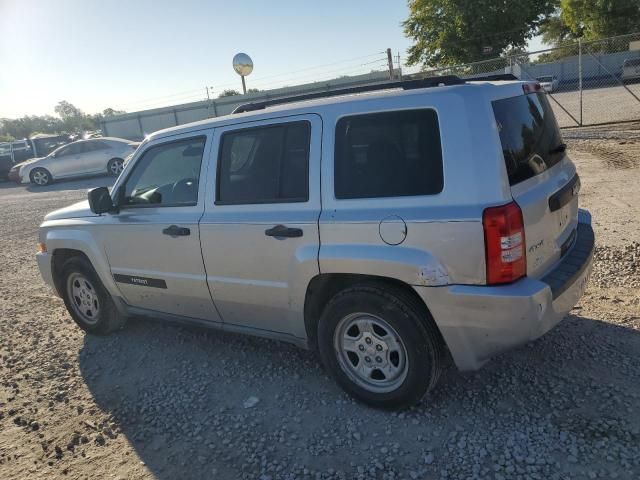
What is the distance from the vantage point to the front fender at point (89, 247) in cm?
441

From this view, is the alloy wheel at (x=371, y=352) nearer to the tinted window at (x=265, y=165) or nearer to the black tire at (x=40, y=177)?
the tinted window at (x=265, y=165)

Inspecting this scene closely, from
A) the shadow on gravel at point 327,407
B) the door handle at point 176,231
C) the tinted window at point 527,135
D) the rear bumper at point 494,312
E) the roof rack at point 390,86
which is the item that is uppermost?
the roof rack at point 390,86

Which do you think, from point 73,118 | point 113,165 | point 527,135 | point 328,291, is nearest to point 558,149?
point 527,135

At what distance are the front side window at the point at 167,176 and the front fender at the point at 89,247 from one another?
530 mm

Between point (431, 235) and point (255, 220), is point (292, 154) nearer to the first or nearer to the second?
point (255, 220)

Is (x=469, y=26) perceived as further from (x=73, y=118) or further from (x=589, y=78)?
(x=73, y=118)

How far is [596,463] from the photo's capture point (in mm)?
2557

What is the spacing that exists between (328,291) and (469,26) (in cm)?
4008

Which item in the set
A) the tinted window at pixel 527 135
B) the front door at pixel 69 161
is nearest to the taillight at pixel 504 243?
the tinted window at pixel 527 135

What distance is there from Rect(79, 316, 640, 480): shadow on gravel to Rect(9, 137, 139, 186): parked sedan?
16.1m

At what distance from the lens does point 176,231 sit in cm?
376

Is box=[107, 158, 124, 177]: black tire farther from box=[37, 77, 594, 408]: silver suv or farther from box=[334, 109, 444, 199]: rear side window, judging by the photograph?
box=[334, 109, 444, 199]: rear side window

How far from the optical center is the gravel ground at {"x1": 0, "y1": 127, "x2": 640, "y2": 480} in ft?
9.02

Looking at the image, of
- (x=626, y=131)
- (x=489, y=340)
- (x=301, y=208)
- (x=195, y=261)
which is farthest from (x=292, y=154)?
(x=626, y=131)
